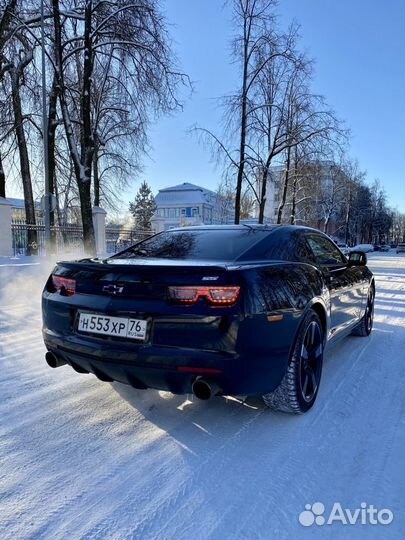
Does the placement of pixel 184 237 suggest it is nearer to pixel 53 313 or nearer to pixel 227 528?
pixel 53 313

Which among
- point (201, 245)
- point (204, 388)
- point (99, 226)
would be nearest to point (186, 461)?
point (204, 388)

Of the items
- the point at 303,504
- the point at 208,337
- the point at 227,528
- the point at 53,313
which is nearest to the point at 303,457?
the point at 303,504

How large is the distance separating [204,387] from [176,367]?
20 cm

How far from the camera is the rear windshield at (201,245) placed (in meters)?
3.12

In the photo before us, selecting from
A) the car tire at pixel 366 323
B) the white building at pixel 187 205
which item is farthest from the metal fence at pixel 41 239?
the white building at pixel 187 205

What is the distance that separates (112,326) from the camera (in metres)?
2.60

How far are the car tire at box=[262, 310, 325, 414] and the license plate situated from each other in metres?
1.05

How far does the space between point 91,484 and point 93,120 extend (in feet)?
56.3

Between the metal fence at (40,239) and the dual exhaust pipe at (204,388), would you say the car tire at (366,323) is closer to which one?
the dual exhaust pipe at (204,388)

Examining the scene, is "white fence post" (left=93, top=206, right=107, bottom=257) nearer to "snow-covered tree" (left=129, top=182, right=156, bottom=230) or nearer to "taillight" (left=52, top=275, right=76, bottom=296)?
"taillight" (left=52, top=275, right=76, bottom=296)

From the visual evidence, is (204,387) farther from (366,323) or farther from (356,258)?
(366,323)

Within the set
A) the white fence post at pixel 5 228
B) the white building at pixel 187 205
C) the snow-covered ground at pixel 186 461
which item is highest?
the white building at pixel 187 205

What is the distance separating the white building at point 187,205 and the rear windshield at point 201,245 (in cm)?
6091

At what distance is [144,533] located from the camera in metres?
1.81
